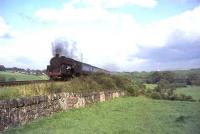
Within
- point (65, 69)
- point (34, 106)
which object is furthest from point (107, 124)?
point (65, 69)

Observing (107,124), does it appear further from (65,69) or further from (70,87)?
(65,69)

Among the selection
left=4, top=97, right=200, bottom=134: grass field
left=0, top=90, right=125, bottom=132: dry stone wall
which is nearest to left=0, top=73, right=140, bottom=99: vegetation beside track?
left=0, top=90, right=125, bottom=132: dry stone wall

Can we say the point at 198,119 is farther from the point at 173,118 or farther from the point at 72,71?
the point at 72,71

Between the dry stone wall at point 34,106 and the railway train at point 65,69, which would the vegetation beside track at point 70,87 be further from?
the railway train at point 65,69

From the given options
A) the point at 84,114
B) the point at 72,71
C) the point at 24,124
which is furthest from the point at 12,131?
the point at 72,71

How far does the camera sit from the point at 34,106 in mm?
15109

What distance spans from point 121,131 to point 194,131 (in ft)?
9.62

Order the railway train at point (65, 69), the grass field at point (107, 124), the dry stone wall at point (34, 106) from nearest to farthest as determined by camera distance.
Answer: the dry stone wall at point (34, 106)
the grass field at point (107, 124)
the railway train at point (65, 69)

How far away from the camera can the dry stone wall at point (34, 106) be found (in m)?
13.0

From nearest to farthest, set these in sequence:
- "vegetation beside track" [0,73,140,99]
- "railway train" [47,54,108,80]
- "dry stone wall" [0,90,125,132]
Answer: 1. "dry stone wall" [0,90,125,132]
2. "vegetation beside track" [0,73,140,99]
3. "railway train" [47,54,108,80]

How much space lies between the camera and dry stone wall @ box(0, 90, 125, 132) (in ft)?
42.6

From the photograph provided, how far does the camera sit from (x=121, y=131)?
13758 mm

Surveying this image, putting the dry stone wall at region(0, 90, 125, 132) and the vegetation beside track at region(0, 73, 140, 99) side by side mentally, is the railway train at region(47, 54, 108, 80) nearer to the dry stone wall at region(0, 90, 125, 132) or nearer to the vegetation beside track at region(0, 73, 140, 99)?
the vegetation beside track at region(0, 73, 140, 99)

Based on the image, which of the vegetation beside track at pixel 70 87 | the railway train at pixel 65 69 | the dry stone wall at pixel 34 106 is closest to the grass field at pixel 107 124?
the dry stone wall at pixel 34 106
